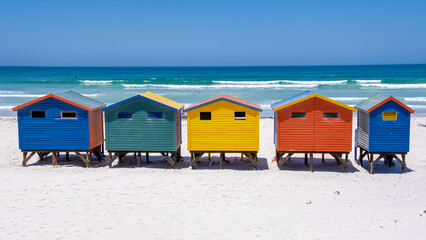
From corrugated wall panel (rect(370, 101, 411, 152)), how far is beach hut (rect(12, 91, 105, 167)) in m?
9.89

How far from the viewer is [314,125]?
14.3 m

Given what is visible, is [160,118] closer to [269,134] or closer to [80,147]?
[80,147]

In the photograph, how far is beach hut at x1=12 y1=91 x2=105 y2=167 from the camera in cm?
1474

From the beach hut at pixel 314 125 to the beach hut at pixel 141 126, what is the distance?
12.4ft

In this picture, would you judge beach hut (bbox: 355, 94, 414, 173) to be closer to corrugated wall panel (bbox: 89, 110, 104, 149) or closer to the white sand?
the white sand

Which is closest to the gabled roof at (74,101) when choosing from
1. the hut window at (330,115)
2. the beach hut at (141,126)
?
the beach hut at (141,126)

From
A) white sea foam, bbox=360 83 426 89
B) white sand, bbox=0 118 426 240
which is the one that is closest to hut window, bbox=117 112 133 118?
white sand, bbox=0 118 426 240

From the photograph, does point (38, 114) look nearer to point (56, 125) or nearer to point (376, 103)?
point (56, 125)

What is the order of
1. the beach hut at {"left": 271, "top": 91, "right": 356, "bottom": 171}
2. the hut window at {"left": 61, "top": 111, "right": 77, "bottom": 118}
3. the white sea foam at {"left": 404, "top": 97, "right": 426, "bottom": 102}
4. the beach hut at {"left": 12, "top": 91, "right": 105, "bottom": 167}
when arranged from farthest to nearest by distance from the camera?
1. the white sea foam at {"left": 404, "top": 97, "right": 426, "bottom": 102}
2. the hut window at {"left": 61, "top": 111, "right": 77, "bottom": 118}
3. the beach hut at {"left": 12, "top": 91, "right": 105, "bottom": 167}
4. the beach hut at {"left": 271, "top": 91, "right": 356, "bottom": 171}

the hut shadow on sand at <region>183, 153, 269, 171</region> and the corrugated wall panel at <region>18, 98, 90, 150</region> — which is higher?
the corrugated wall panel at <region>18, 98, 90, 150</region>

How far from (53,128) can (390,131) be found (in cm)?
1184

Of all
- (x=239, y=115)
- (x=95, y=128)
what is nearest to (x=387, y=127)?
(x=239, y=115)

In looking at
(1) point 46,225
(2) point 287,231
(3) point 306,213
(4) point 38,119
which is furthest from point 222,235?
(4) point 38,119

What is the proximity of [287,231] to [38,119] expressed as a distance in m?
10.00
